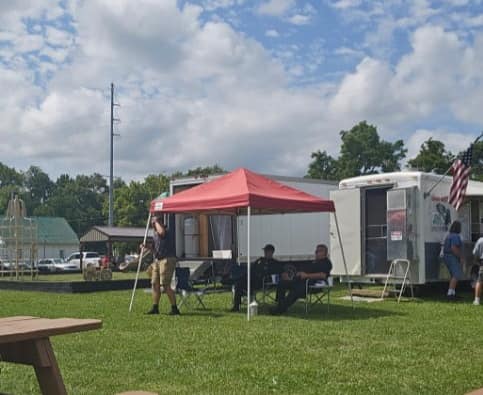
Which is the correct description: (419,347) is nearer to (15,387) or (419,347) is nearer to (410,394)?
(410,394)

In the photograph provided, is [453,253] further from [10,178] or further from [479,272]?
[10,178]

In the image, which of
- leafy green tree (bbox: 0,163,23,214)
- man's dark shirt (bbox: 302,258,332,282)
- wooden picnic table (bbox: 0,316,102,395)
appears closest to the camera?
wooden picnic table (bbox: 0,316,102,395)

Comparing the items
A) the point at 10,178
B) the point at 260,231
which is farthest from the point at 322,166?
the point at 10,178

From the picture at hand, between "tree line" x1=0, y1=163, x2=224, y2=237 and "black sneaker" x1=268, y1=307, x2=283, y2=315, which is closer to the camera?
"black sneaker" x1=268, y1=307, x2=283, y2=315

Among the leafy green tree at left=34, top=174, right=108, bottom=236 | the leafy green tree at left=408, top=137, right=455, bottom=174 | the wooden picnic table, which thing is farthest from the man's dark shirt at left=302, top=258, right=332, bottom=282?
the leafy green tree at left=34, top=174, right=108, bottom=236

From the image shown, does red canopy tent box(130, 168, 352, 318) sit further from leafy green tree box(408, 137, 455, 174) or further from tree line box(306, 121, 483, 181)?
tree line box(306, 121, 483, 181)

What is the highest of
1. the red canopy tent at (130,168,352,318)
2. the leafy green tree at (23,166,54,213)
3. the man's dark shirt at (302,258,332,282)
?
the leafy green tree at (23,166,54,213)

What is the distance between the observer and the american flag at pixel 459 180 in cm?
1332

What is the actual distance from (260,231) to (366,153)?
37.8 m

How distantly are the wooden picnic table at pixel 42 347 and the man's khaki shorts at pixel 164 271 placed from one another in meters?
6.74

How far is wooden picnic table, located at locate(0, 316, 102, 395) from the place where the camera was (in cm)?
388

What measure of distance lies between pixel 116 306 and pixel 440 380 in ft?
25.1

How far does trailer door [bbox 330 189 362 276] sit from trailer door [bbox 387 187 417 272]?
0.86 meters

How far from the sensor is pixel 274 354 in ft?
23.2
